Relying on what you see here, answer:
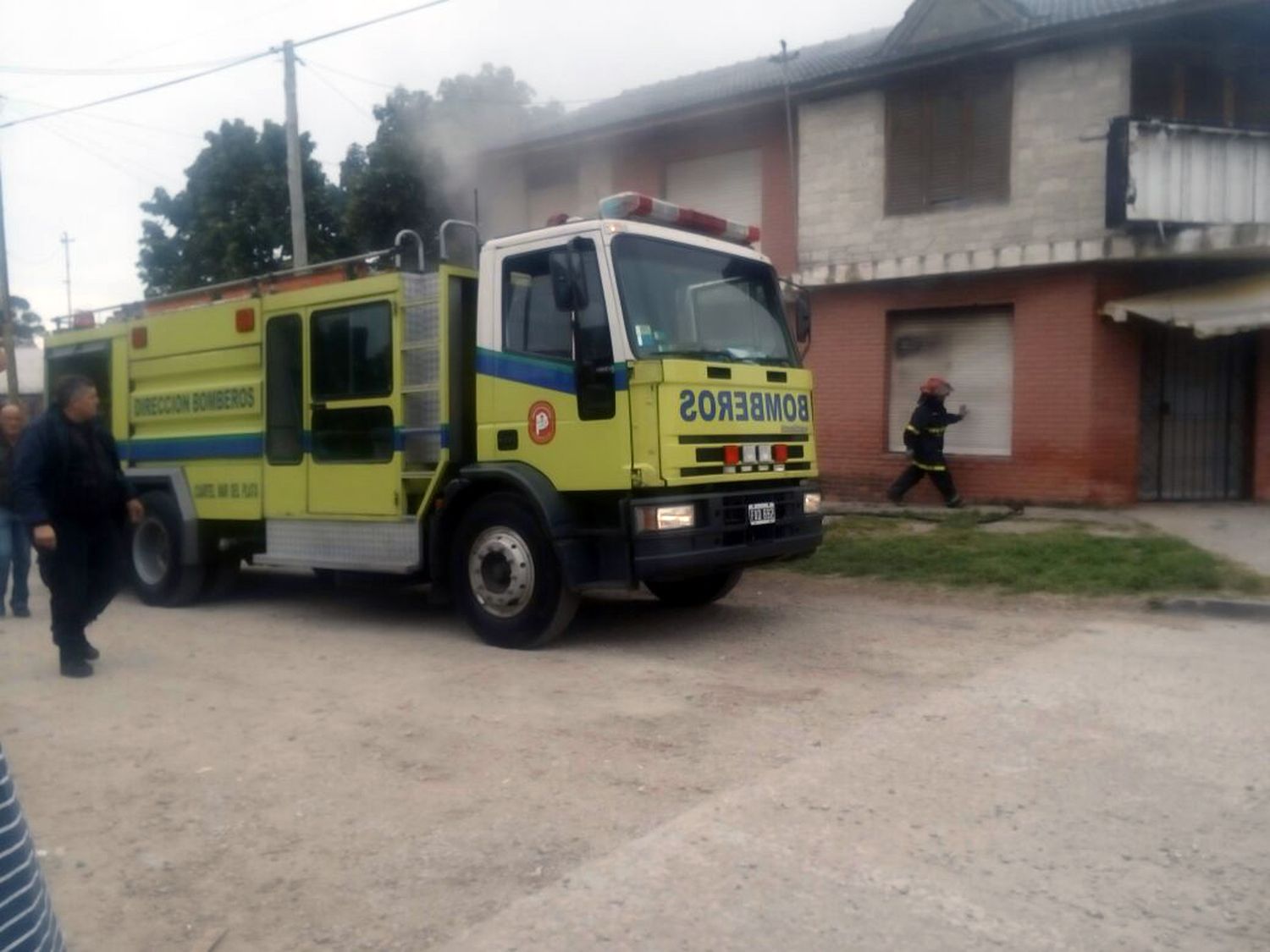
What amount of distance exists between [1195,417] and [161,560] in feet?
37.0

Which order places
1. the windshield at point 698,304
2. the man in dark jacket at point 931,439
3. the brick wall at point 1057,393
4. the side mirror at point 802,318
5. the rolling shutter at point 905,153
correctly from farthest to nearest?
the rolling shutter at point 905,153 < the man in dark jacket at point 931,439 < the brick wall at point 1057,393 < the side mirror at point 802,318 < the windshield at point 698,304

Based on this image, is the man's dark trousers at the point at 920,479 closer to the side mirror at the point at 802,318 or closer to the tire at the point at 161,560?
the side mirror at the point at 802,318

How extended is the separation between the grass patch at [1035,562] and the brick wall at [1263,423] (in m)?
3.23

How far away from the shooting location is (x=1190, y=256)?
39.8ft

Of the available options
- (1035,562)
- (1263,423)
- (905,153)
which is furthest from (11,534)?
(1263,423)

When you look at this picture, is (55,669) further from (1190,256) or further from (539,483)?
(1190,256)

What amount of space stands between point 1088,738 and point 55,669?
6.14m

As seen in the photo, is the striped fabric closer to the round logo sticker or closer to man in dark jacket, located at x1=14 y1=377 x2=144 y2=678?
man in dark jacket, located at x1=14 y1=377 x2=144 y2=678

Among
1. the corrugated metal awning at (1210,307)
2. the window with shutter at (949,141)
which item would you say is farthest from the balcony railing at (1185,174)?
the window with shutter at (949,141)

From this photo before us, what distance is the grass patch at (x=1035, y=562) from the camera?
8938 mm

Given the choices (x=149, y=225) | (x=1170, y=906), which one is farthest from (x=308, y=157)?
(x=1170, y=906)

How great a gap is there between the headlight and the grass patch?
3.65 metres

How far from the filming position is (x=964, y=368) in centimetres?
1370

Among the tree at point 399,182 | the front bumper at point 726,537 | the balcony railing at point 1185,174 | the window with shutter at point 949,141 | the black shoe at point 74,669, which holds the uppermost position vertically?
the tree at point 399,182
